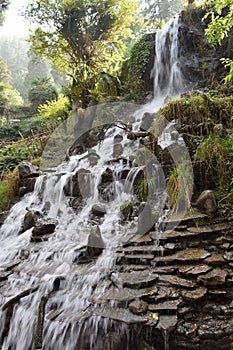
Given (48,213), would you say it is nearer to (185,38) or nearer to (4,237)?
(4,237)

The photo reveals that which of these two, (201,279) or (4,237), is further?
(4,237)

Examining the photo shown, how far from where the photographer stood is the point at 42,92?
17250 millimetres

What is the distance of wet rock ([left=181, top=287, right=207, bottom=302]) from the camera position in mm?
2547

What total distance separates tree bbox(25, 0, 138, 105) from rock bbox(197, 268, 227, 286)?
9.36 meters

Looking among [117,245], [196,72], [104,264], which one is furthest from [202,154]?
[196,72]

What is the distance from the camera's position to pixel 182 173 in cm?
403

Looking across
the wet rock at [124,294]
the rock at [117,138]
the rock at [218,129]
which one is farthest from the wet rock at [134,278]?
the rock at [117,138]

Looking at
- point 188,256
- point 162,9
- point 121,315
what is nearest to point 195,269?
point 188,256

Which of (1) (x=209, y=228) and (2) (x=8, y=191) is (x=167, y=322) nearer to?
(1) (x=209, y=228)

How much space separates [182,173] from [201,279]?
1739mm

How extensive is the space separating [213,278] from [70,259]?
6.33ft

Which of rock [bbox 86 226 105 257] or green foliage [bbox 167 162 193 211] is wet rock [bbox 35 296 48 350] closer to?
rock [bbox 86 226 105 257]

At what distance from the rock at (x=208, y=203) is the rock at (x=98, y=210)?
190cm

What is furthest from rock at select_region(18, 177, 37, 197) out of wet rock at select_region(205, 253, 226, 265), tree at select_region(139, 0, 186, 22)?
tree at select_region(139, 0, 186, 22)
